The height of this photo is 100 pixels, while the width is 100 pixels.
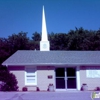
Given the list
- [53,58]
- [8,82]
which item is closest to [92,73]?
[53,58]

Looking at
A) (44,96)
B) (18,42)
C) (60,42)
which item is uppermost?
(60,42)

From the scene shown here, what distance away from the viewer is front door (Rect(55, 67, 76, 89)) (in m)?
24.1

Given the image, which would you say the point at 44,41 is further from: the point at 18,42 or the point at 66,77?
the point at 18,42

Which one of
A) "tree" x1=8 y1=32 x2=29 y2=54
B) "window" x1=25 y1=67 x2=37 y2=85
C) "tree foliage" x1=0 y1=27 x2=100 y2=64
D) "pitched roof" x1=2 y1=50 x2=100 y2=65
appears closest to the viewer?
"window" x1=25 y1=67 x2=37 y2=85

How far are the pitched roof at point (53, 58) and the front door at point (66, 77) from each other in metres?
0.96

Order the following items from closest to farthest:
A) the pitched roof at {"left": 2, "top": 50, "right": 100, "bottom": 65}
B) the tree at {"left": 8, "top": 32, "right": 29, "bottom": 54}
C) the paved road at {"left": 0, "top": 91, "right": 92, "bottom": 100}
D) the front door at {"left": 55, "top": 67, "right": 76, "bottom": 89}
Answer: the paved road at {"left": 0, "top": 91, "right": 92, "bottom": 100}
the pitched roof at {"left": 2, "top": 50, "right": 100, "bottom": 65}
the front door at {"left": 55, "top": 67, "right": 76, "bottom": 89}
the tree at {"left": 8, "top": 32, "right": 29, "bottom": 54}

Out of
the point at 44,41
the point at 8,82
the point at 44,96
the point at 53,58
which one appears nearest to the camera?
the point at 44,96

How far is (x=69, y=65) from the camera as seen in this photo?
2409 centimetres

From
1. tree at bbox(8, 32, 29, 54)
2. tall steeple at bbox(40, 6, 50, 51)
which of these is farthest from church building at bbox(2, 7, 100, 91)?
tree at bbox(8, 32, 29, 54)

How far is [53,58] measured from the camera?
25.2 m

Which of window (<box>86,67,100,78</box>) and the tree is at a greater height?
the tree

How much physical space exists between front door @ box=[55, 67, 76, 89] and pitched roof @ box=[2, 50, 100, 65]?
959mm

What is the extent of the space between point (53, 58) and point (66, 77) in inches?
105

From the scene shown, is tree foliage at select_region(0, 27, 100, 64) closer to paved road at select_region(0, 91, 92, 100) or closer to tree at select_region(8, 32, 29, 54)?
tree at select_region(8, 32, 29, 54)
